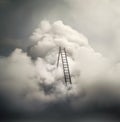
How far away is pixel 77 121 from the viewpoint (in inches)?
646

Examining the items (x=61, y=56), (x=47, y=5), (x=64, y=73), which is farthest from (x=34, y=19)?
(x=64, y=73)

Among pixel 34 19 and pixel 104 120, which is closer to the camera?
pixel 34 19

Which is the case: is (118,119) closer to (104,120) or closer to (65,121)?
(104,120)

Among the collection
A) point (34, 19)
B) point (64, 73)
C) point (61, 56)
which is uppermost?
point (34, 19)

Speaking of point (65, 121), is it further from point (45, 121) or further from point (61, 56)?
point (61, 56)

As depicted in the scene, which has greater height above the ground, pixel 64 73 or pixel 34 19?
pixel 34 19

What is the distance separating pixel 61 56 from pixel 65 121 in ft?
16.1

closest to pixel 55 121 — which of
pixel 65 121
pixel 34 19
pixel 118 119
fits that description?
pixel 65 121

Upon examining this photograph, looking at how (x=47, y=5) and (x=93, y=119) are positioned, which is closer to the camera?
(x=47, y=5)

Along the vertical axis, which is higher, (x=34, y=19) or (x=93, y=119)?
(x=34, y=19)

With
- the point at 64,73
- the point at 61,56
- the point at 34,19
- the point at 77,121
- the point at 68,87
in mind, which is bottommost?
the point at 77,121

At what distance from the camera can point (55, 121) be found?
16.7 m

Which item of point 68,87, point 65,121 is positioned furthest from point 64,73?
point 65,121

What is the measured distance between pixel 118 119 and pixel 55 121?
4811 mm
